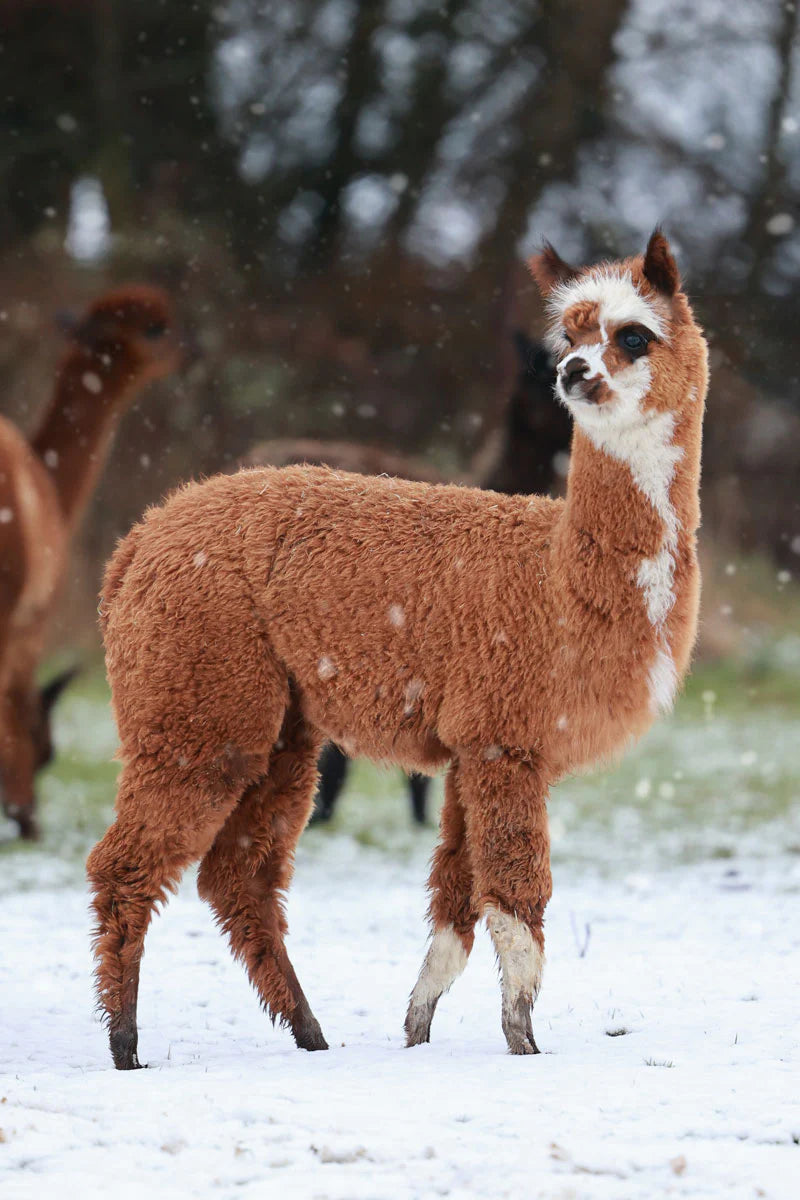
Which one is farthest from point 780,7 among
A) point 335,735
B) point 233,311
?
point 335,735

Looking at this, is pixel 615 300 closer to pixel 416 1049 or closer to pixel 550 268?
pixel 550 268

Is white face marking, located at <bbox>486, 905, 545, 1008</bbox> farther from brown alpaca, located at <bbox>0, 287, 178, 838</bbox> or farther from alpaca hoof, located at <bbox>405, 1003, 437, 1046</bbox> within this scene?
brown alpaca, located at <bbox>0, 287, 178, 838</bbox>

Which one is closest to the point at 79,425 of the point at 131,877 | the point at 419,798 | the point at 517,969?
the point at 419,798

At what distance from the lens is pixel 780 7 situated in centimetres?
1309

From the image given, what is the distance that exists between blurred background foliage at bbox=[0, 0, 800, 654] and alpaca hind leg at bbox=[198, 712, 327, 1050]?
30.1ft

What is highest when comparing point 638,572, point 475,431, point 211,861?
point 475,431

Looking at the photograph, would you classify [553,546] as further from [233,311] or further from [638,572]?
[233,311]

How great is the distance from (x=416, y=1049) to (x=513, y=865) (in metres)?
0.64

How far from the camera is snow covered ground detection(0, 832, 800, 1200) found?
8.77 feet

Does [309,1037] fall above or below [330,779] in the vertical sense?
below

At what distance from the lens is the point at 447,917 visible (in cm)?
377

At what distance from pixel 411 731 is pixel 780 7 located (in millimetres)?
11786

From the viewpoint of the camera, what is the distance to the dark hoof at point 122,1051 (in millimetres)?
3594

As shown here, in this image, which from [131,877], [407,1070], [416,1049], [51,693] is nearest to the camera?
[407,1070]
